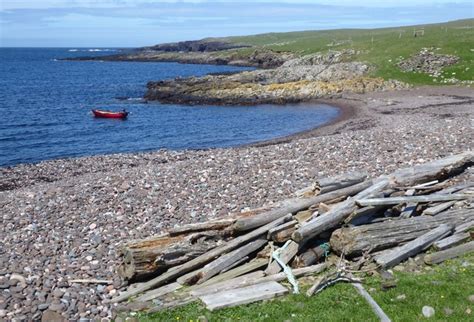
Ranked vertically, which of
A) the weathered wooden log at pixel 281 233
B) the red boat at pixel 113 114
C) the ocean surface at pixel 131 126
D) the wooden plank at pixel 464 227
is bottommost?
the ocean surface at pixel 131 126

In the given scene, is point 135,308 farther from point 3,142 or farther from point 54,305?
point 3,142

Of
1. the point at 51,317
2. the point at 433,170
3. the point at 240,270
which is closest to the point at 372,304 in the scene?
the point at 240,270

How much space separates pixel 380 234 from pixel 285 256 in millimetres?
2448

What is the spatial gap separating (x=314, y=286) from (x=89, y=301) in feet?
16.7

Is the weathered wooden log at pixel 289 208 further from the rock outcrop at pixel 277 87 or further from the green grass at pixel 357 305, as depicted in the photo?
the rock outcrop at pixel 277 87

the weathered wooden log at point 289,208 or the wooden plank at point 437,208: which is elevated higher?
the weathered wooden log at point 289,208

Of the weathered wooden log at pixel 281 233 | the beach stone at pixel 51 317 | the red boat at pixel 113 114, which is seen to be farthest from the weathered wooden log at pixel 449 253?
the red boat at pixel 113 114

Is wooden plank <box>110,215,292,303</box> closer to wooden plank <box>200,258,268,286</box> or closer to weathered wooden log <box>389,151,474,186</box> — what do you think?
wooden plank <box>200,258,268,286</box>

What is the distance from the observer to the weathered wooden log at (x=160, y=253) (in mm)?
12273

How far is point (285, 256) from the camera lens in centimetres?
1241

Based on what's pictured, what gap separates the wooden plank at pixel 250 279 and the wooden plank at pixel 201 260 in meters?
0.80

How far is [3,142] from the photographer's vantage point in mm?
44344

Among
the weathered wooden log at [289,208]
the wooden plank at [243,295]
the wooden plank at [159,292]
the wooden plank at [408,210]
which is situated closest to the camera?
the wooden plank at [243,295]

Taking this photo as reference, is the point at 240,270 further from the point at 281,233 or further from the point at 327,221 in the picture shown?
the point at 327,221
